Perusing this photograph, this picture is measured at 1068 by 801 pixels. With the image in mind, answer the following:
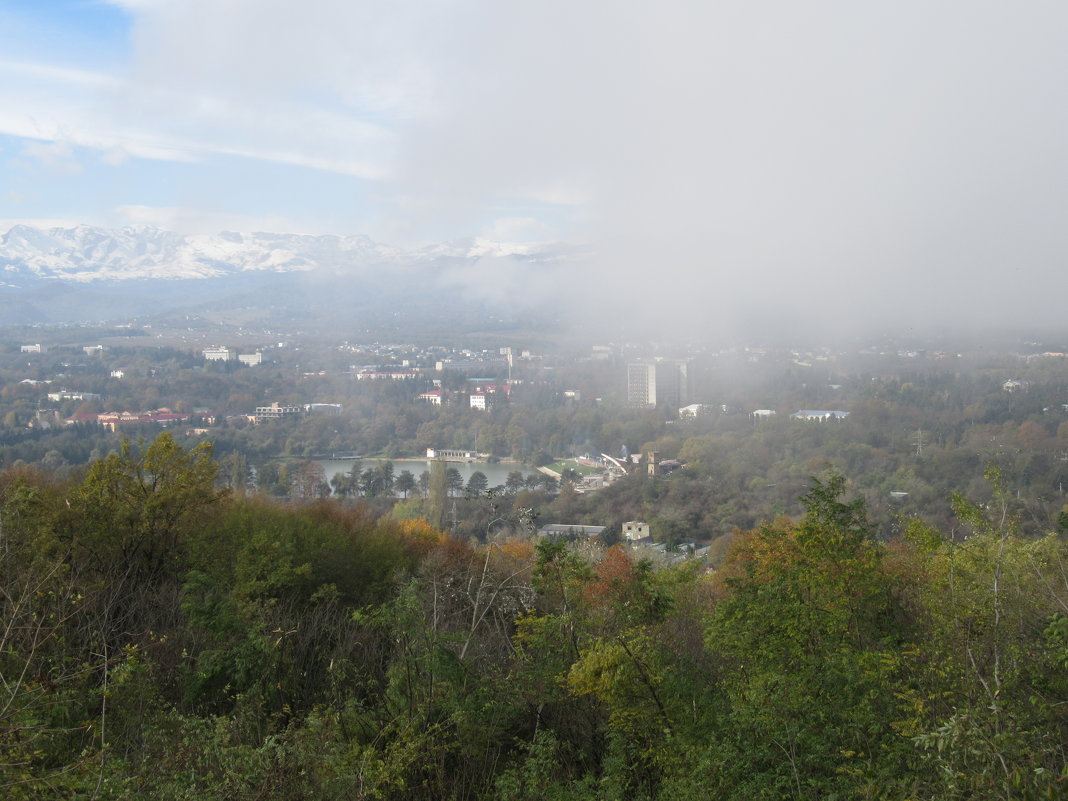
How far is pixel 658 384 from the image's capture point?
170 ft

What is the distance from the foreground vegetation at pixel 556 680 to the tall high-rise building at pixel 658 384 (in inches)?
1578

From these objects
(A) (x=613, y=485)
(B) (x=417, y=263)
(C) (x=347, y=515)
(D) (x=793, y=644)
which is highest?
(B) (x=417, y=263)

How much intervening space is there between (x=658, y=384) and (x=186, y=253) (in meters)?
153

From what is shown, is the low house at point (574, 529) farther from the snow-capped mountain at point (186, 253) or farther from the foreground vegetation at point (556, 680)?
the snow-capped mountain at point (186, 253)

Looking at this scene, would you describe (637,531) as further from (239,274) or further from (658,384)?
(239,274)

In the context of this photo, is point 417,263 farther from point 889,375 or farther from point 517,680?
point 517,680

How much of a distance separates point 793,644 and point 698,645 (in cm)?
272

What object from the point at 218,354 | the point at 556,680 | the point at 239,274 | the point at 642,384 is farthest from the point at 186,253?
the point at 556,680

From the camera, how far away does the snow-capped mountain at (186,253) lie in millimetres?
147875

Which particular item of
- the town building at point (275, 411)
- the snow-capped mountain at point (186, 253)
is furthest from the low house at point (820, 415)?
the snow-capped mountain at point (186, 253)

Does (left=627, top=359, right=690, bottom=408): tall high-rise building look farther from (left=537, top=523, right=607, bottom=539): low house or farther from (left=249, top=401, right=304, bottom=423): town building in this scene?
(left=537, top=523, right=607, bottom=539): low house

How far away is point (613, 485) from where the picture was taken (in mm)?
30953

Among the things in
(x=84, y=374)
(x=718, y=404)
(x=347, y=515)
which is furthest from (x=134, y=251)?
(x=347, y=515)

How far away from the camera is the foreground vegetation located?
4368mm
